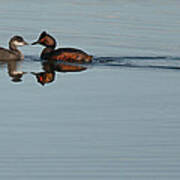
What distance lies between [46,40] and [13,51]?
110 centimetres

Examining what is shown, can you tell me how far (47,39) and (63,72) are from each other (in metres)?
2.95

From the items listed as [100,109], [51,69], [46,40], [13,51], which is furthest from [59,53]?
[100,109]

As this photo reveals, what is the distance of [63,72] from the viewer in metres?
20.0

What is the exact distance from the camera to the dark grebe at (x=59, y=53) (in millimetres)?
20875

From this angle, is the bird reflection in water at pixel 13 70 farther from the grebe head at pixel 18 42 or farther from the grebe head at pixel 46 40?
the grebe head at pixel 46 40

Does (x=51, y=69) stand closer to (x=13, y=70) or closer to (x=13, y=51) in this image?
(x=13, y=70)

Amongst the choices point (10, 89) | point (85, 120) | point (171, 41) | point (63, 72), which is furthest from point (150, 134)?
point (171, 41)

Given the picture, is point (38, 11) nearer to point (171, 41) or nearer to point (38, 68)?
point (171, 41)

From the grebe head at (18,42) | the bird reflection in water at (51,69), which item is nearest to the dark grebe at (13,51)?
the grebe head at (18,42)

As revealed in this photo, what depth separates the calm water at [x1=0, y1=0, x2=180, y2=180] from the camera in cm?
1223

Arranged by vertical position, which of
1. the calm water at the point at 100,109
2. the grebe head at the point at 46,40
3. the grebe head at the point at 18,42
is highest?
the grebe head at the point at 46,40

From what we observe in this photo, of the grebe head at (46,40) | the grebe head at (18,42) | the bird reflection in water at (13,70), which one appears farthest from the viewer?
the grebe head at (46,40)

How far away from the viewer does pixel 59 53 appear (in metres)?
21.4

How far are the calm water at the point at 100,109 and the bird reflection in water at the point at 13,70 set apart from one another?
0.12 metres
